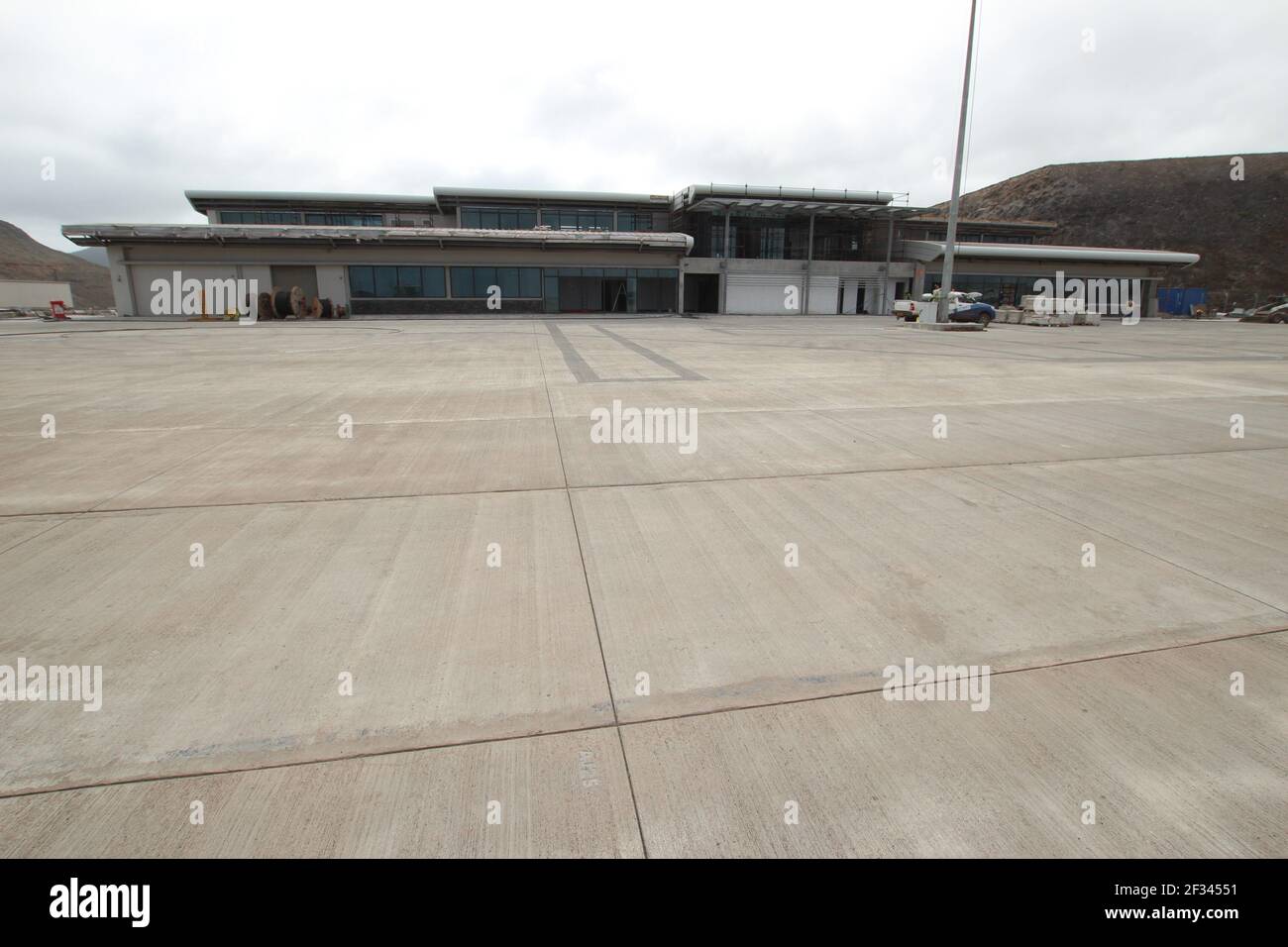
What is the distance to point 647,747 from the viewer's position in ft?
9.11

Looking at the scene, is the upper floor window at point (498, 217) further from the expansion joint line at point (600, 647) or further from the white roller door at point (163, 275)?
the expansion joint line at point (600, 647)

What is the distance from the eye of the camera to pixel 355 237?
40.2 meters

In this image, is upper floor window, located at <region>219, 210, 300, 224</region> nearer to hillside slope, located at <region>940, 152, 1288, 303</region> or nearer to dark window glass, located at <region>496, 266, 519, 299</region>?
dark window glass, located at <region>496, 266, 519, 299</region>

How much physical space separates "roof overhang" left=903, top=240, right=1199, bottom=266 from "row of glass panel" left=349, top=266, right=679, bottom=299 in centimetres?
2490

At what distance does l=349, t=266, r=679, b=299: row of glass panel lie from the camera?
4244 cm

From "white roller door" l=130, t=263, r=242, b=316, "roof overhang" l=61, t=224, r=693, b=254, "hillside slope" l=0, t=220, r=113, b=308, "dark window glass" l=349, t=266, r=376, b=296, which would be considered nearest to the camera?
"roof overhang" l=61, t=224, r=693, b=254

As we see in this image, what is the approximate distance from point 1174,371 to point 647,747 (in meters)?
18.0

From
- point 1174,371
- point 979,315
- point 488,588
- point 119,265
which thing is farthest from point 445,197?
point 488,588

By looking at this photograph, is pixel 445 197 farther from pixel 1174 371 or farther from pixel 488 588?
pixel 488 588

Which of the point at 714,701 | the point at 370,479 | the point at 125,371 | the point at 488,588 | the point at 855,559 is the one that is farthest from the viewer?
the point at 125,371

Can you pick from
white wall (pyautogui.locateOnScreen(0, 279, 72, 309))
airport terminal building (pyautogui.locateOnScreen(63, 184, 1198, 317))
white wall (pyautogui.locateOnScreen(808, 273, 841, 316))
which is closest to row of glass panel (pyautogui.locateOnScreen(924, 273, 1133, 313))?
airport terminal building (pyautogui.locateOnScreen(63, 184, 1198, 317))

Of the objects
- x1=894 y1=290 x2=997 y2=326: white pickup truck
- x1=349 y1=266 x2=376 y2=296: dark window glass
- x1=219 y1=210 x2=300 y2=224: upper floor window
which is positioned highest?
x1=219 y1=210 x2=300 y2=224: upper floor window
